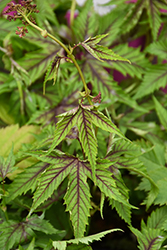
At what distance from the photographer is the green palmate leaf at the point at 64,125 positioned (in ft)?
1.02

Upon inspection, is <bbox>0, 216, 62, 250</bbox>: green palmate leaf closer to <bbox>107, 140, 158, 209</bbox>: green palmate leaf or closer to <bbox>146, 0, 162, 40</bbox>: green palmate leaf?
<bbox>107, 140, 158, 209</bbox>: green palmate leaf

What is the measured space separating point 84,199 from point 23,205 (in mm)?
134

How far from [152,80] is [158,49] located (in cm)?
9

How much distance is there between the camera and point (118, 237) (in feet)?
2.14

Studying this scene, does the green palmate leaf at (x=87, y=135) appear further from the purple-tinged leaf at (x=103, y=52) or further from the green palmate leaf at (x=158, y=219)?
the green palmate leaf at (x=158, y=219)

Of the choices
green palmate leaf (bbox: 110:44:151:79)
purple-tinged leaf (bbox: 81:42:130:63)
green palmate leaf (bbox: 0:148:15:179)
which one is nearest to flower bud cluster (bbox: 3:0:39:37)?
purple-tinged leaf (bbox: 81:42:130:63)

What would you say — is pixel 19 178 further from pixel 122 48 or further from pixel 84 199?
pixel 122 48

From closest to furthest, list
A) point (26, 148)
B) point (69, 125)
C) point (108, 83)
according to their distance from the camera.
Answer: point (69, 125) < point (26, 148) < point (108, 83)

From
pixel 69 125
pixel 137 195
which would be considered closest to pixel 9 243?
pixel 69 125

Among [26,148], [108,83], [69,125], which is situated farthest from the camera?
[108,83]

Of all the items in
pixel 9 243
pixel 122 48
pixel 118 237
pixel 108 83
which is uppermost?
pixel 122 48

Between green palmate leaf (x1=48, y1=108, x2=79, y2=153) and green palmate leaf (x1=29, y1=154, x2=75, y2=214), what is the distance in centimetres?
5

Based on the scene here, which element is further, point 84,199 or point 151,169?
point 151,169

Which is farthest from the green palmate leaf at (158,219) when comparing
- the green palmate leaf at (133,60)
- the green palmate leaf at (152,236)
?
the green palmate leaf at (133,60)
